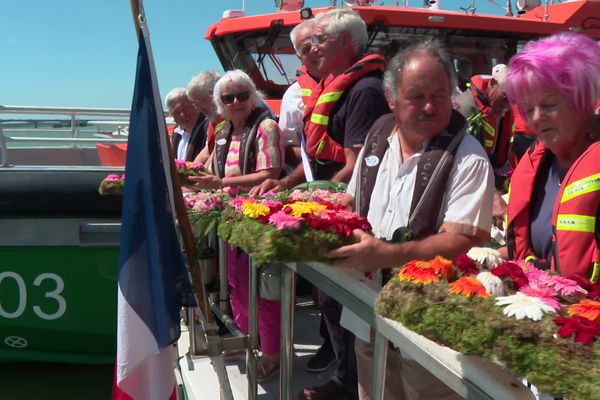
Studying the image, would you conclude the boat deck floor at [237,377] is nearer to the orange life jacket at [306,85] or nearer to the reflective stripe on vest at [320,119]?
the reflective stripe on vest at [320,119]

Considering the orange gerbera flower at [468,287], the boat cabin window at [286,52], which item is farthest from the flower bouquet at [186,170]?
the boat cabin window at [286,52]

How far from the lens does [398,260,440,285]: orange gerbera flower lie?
1159 millimetres

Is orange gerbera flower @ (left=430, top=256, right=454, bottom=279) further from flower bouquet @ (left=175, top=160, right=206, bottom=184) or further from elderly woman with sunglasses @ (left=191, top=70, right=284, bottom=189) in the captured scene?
flower bouquet @ (left=175, top=160, right=206, bottom=184)

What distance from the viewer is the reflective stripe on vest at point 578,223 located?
1384 mm

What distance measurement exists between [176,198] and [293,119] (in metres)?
1.32

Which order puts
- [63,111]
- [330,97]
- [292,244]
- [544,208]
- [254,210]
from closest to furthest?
[292,244] < [544,208] < [254,210] < [330,97] < [63,111]

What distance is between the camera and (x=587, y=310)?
38.9 inches

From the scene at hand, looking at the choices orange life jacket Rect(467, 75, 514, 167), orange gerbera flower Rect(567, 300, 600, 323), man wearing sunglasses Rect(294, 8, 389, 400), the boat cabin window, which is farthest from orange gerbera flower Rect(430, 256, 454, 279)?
the boat cabin window

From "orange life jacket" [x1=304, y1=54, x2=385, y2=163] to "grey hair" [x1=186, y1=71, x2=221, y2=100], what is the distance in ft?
3.78

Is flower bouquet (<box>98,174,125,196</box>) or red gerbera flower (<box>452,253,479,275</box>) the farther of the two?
flower bouquet (<box>98,174,125,196</box>)

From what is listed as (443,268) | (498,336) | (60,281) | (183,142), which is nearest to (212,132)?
(183,142)

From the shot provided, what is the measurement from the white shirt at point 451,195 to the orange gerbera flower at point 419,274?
17.8 inches

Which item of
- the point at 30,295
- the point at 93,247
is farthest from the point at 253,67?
the point at 30,295

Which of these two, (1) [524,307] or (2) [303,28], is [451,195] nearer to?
(1) [524,307]
